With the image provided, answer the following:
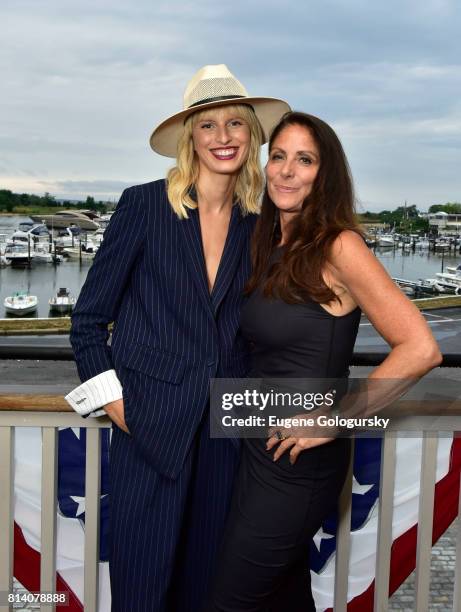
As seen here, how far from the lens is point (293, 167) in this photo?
188 cm

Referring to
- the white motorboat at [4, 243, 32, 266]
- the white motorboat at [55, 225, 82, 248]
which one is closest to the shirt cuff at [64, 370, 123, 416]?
the white motorboat at [4, 243, 32, 266]

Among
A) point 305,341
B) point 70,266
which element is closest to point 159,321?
point 305,341

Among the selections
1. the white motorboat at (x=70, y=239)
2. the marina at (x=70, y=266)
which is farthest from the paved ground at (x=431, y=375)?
the white motorboat at (x=70, y=239)

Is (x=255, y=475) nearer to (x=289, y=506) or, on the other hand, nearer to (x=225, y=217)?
(x=289, y=506)

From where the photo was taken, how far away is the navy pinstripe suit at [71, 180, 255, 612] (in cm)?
189

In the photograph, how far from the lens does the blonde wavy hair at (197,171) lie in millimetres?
2004

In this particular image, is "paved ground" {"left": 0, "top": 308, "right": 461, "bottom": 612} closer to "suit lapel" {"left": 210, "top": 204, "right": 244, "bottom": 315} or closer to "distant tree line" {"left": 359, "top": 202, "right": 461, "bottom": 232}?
"suit lapel" {"left": 210, "top": 204, "right": 244, "bottom": 315}

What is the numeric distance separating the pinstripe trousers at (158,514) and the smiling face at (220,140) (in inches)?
29.1

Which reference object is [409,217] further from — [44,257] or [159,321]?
[159,321]

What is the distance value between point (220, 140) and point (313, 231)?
0.45 m

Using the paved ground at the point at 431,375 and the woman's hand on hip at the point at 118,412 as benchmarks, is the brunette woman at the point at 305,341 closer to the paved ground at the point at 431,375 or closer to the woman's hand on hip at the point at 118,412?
the woman's hand on hip at the point at 118,412

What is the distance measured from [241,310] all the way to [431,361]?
21.2 inches

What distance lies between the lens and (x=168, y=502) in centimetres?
193

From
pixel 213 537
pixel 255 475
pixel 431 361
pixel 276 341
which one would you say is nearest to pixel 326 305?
pixel 276 341
